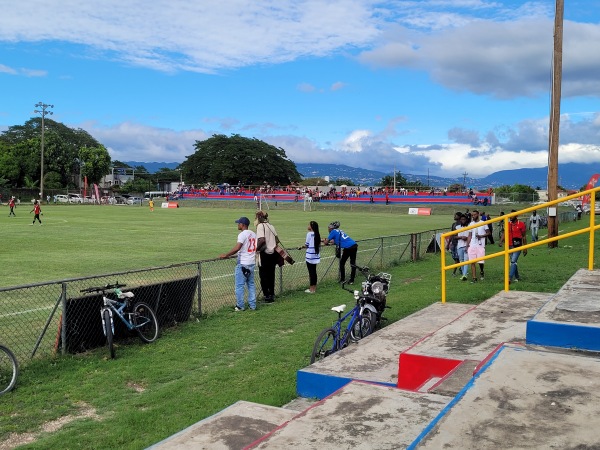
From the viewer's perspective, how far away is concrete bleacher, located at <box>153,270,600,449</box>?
301 cm

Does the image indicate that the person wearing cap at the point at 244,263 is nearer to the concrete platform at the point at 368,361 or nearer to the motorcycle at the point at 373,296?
the motorcycle at the point at 373,296

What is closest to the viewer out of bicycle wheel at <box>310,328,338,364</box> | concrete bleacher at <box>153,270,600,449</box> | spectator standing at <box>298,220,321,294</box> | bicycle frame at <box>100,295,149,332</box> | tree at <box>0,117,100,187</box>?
concrete bleacher at <box>153,270,600,449</box>

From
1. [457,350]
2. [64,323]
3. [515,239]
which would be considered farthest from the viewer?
[515,239]

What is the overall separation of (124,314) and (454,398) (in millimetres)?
5958

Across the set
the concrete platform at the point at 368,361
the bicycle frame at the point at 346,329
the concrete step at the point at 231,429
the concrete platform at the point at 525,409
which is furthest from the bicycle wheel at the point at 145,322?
the concrete platform at the point at 525,409

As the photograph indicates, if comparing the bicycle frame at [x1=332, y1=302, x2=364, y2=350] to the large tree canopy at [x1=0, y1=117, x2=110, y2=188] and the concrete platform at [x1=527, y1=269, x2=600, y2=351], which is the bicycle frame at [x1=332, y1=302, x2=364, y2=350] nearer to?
the concrete platform at [x1=527, y1=269, x2=600, y2=351]

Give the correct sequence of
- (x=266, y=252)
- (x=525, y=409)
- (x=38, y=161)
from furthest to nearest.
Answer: (x=38, y=161) → (x=266, y=252) → (x=525, y=409)

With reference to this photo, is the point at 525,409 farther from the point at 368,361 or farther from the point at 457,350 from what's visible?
the point at 368,361

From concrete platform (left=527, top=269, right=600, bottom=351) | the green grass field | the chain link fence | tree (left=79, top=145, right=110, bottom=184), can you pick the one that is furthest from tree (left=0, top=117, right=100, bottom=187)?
concrete platform (left=527, top=269, right=600, bottom=351)

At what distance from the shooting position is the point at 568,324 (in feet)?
15.3

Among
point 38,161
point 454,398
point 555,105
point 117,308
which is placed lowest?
point 117,308

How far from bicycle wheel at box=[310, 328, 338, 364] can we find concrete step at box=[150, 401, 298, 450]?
2.13 m

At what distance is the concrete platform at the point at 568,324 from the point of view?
4.57m

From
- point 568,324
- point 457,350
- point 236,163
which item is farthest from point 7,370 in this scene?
point 236,163
